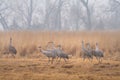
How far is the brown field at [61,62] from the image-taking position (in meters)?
9.70

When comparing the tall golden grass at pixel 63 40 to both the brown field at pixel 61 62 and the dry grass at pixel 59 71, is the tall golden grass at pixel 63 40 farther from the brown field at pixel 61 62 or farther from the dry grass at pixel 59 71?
the dry grass at pixel 59 71

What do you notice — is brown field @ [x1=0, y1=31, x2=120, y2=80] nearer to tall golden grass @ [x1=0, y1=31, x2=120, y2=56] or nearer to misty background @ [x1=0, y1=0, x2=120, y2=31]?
tall golden grass @ [x1=0, y1=31, x2=120, y2=56]

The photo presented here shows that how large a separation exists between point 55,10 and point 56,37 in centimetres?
3017

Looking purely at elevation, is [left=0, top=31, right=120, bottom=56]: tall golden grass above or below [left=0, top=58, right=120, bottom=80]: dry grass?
above

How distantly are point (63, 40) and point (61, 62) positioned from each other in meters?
3.85

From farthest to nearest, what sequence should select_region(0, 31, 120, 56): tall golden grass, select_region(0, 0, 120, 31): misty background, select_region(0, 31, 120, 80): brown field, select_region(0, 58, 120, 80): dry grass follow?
select_region(0, 0, 120, 31): misty background, select_region(0, 31, 120, 56): tall golden grass, select_region(0, 31, 120, 80): brown field, select_region(0, 58, 120, 80): dry grass

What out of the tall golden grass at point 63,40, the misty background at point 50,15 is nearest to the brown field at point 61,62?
the tall golden grass at point 63,40

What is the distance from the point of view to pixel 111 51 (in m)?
15.0

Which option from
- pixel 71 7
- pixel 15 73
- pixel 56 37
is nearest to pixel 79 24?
pixel 71 7

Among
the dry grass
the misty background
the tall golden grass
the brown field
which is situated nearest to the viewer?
the dry grass

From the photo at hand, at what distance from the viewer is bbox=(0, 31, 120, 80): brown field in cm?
970

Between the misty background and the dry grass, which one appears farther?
the misty background

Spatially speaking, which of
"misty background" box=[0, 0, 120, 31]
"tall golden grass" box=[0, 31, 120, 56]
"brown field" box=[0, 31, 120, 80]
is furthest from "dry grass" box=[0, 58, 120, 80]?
"misty background" box=[0, 0, 120, 31]

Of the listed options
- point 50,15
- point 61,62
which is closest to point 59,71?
point 61,62
